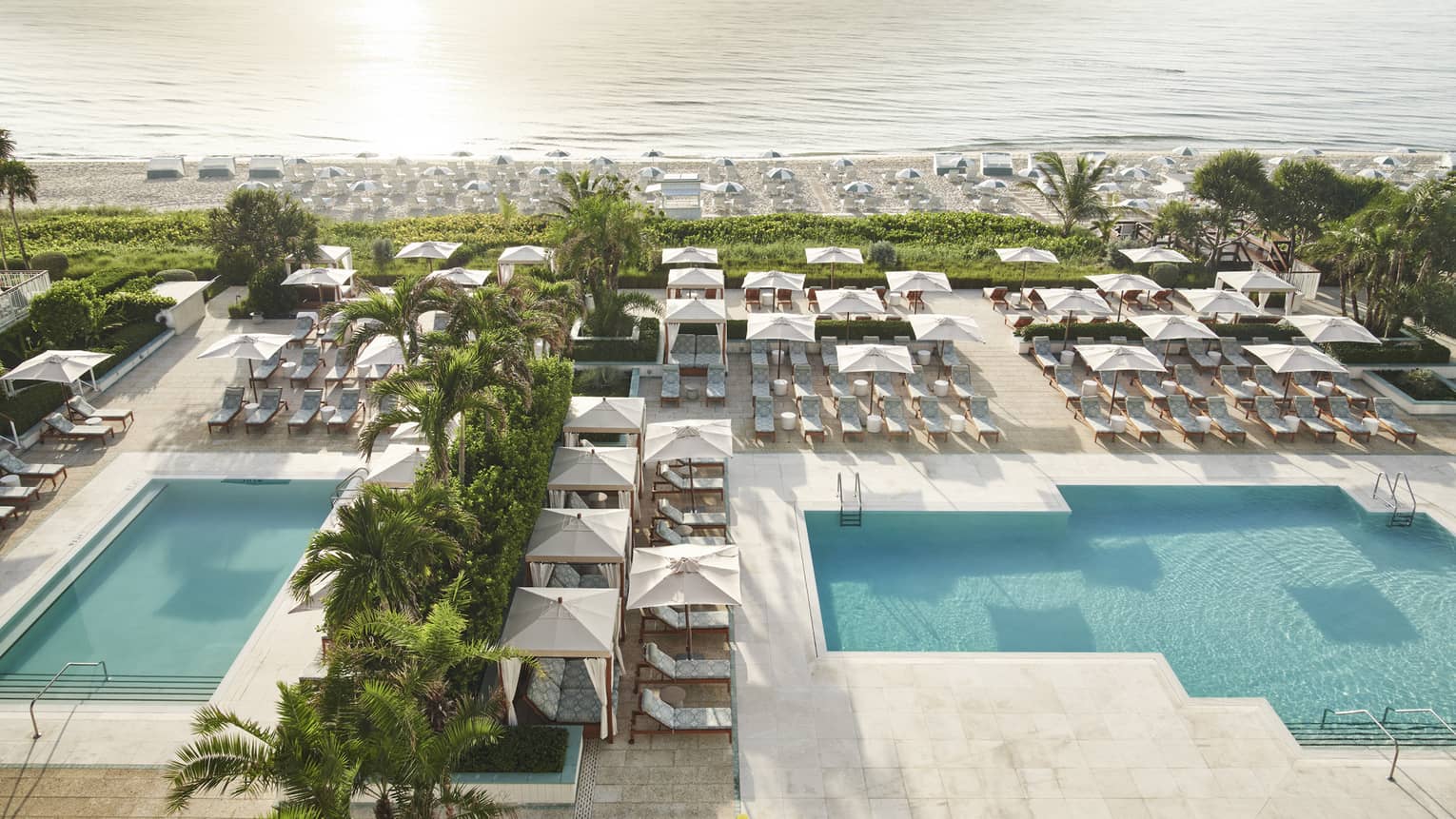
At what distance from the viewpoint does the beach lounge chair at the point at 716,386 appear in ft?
66.4

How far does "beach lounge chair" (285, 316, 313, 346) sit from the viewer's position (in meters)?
23.0

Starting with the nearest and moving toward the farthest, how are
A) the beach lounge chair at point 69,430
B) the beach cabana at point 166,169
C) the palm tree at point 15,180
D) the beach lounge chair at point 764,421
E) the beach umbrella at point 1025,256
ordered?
1. the beach lounge chair at point 69,430
2. the beach lounge chair at point 764,421
3. the palm tree at point 15,180
4. the beach umbrella at point 1025,256
5. the beach cabana at point 166,169

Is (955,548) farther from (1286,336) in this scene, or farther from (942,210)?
(942,210)

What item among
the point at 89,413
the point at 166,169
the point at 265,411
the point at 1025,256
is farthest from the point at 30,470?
the point at 166,169

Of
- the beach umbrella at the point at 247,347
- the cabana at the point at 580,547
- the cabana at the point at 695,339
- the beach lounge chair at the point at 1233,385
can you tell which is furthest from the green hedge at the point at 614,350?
the beach lounge chair at the point at 1233,385

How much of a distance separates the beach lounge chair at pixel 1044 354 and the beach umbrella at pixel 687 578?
11742 mm

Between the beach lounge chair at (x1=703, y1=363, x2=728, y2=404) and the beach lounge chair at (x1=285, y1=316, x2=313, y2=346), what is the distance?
32.3 feet

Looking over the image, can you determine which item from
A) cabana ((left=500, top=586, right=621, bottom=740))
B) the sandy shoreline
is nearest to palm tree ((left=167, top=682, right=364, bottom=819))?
cabana ((left=500, top=586, right=621, bottom=740))

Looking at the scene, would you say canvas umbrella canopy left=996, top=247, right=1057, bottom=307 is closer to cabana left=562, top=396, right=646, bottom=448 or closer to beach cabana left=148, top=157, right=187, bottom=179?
cabana left=562, top=396, right=646, bottom=448

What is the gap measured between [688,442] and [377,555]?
23.0 feet

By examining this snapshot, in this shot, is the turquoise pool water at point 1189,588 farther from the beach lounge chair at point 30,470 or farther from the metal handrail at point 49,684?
the beach lounge chair at point 30,470

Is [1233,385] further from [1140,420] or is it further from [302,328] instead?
[302,328]

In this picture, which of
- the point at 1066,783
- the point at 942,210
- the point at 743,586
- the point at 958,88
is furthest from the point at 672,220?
the point at 958,88

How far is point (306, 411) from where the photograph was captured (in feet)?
62.7
